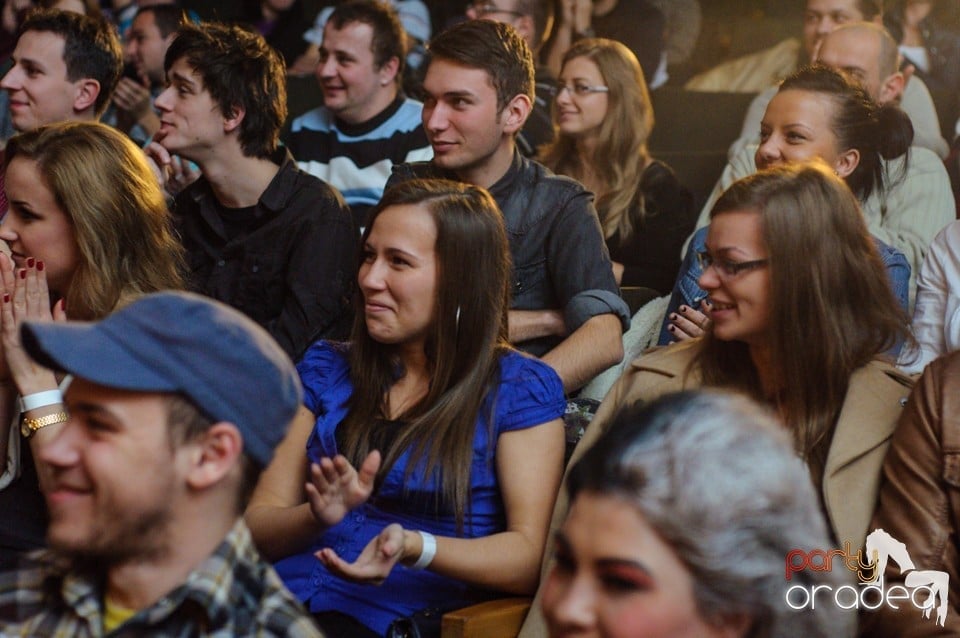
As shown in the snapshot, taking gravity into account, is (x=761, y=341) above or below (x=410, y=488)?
above

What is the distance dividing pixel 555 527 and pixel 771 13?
3.89 m

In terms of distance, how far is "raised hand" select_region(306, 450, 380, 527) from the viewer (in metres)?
2.00

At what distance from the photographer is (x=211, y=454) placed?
1563 millimetres

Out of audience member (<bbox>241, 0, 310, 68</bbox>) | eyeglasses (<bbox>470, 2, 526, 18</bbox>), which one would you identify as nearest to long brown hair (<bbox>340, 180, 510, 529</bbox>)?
eyeglasses (<bbox>470, 2, 526, 18</bbox>)

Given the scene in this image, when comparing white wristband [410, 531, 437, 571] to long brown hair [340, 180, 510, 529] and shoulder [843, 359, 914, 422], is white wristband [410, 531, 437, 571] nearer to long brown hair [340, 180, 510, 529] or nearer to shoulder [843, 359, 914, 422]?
long brown hair [340, 180, 510, 529]

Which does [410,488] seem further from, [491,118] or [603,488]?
[491,118]

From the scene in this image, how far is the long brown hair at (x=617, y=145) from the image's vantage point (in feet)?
13.6

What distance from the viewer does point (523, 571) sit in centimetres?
233

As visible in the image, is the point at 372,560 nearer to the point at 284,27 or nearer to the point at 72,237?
the point at 72,237

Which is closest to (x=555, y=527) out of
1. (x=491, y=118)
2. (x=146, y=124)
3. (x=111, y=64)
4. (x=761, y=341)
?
(x=761, y=341)

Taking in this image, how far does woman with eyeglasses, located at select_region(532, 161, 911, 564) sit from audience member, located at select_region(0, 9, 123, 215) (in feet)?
8.30

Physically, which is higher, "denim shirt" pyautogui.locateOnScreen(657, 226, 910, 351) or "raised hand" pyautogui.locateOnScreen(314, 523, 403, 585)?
"denim shirt" pyautogui.locateOnScreen(657, 226, 910, 351)

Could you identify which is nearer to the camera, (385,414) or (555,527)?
(555,527)

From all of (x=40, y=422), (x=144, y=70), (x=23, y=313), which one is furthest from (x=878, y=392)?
(x=144, y=70)
